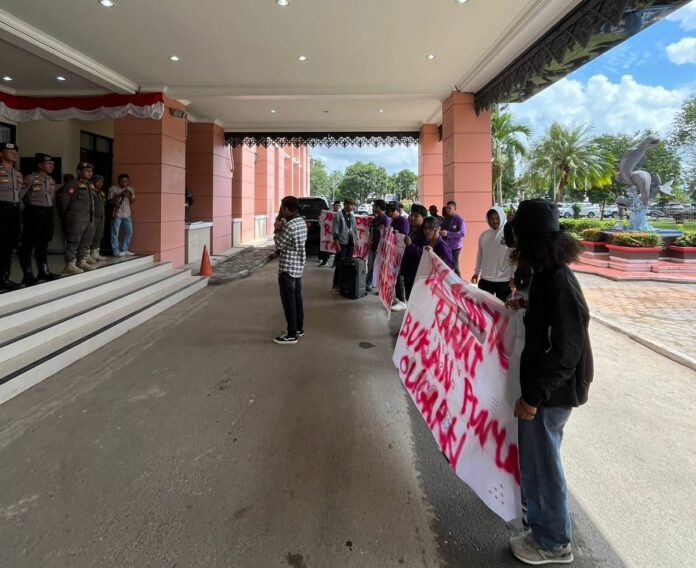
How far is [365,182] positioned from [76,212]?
62.6 metres

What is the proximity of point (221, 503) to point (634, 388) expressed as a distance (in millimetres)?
3911

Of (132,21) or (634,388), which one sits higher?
(132,21)

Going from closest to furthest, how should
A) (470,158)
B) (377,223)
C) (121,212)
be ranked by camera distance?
(377,223) → (121,212) → (470,158)

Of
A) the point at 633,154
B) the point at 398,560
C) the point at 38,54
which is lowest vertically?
the point at 398,560

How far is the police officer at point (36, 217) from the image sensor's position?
5355mm

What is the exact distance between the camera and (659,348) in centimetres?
503

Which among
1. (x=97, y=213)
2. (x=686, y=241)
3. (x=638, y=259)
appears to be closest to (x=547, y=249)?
(x=97, y=213)

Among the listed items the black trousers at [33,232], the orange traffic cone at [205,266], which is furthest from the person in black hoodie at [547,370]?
the orange traffic cone at [205,266]

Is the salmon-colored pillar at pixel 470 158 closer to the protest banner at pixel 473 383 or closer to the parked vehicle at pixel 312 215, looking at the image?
the parked vehicle at pixel 312 215

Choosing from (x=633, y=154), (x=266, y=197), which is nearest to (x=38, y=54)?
(x=266, y=197)

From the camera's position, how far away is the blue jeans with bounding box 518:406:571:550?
1.85 meters

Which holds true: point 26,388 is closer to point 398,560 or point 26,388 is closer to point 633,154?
point 398,560

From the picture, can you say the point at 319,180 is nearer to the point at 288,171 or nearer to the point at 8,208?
the point at 288,171

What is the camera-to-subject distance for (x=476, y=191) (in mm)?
8547
